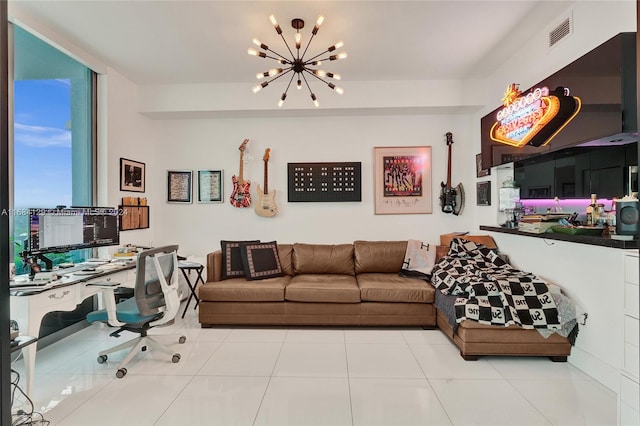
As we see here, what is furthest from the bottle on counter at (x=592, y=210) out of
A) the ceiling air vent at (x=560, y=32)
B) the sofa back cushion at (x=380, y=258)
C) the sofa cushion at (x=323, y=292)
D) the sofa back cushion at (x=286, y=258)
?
the sofa back cushion at (x=286, y=258)

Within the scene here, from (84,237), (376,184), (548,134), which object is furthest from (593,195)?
(84,237)

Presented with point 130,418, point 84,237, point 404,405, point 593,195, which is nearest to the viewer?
point 130,418

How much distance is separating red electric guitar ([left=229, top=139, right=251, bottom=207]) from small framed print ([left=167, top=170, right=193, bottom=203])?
634 mm

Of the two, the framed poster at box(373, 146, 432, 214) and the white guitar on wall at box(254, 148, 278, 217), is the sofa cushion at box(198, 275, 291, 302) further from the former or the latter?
the framed poster at box(373, 146, 432, 214)

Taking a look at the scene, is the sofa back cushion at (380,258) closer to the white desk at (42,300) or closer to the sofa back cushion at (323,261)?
the sofa back cushion at (323,261)

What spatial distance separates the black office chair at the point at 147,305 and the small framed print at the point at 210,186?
5.87 ft

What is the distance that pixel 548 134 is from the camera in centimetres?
268

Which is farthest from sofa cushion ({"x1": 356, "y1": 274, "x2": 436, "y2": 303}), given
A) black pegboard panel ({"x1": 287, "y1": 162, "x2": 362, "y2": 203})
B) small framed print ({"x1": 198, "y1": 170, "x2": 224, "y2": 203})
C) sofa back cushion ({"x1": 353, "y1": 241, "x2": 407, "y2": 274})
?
small framed print ({"x1": 198, "y1": 170, "x2": 224, "y2": 203})

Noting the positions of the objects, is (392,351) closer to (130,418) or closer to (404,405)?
(404,405)

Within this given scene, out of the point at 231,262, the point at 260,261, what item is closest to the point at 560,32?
the point at 260,261

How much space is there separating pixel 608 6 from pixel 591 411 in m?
2.72

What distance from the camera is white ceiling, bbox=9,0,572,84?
2625 mm

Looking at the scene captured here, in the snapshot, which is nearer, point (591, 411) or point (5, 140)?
point (5, 140)

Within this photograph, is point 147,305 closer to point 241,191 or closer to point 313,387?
point 313,387
